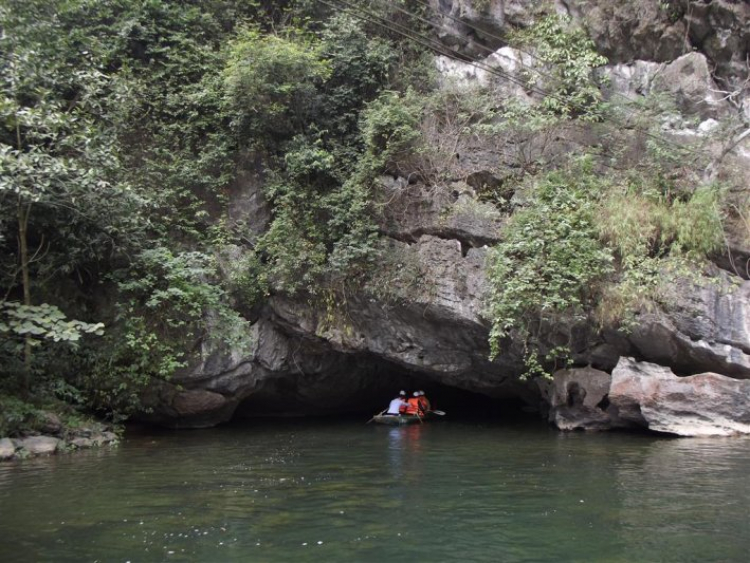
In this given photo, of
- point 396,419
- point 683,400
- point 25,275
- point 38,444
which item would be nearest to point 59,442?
Answer: point 38,444

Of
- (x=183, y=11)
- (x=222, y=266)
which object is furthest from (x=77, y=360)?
(x=183, y=11)

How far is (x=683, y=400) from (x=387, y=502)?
24.2ft

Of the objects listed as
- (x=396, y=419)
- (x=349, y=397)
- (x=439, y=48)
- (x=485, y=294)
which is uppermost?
(x=439, y=48)

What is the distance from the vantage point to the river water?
5.58m

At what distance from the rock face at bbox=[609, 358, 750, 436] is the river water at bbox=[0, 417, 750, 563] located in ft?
1.54

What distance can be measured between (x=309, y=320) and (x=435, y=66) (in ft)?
24.3

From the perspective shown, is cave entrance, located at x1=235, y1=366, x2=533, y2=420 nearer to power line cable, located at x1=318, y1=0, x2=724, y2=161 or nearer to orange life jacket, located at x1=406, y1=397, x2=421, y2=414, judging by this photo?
orange life jacket, located at x1=406, y1=397, x2=421, y2=414

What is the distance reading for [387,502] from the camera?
23.8 ft

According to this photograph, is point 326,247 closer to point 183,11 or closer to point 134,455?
point 134,455

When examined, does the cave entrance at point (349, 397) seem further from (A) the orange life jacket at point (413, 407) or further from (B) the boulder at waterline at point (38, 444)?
(B) the boulder at waterline at point (38, 444)

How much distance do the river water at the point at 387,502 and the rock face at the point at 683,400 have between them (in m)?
0.47

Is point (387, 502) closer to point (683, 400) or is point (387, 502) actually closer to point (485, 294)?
point (485, 294)

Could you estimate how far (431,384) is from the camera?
66.2ft

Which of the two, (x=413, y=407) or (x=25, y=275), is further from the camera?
(x=413, y=407)
